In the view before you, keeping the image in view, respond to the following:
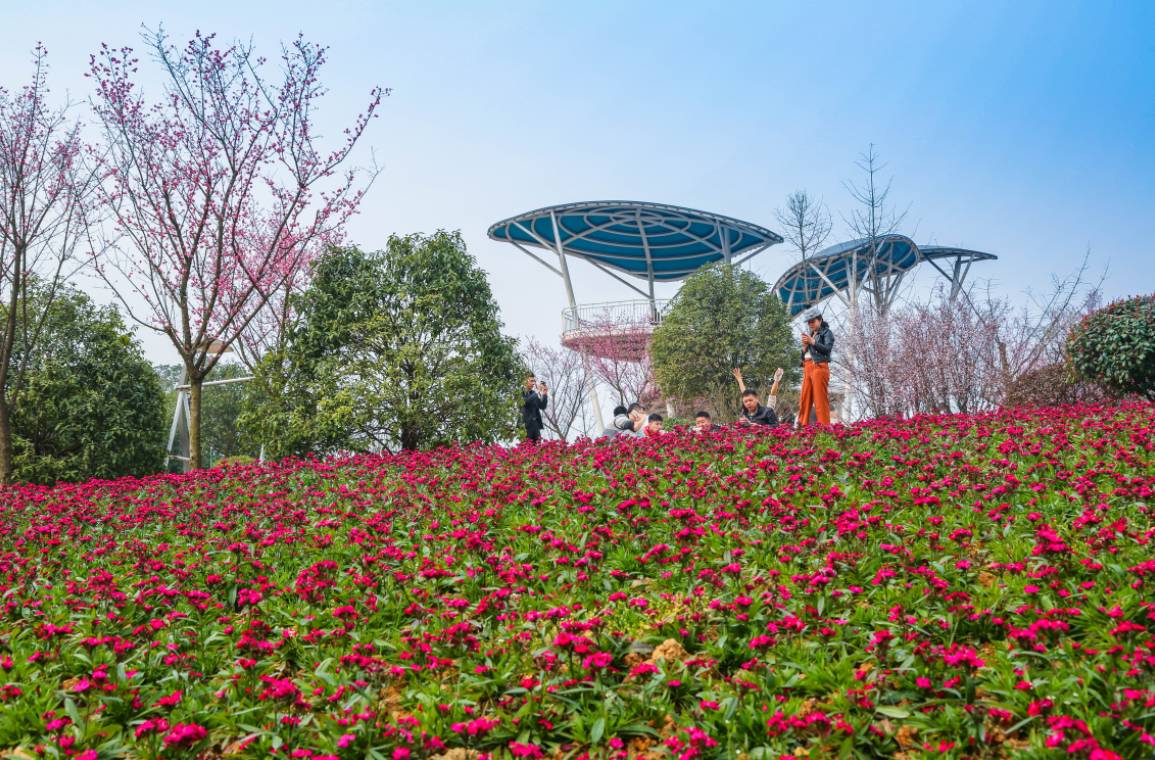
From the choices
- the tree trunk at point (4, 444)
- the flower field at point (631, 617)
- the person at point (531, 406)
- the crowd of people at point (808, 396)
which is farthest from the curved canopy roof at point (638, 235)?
the flower field at point (631, 617)

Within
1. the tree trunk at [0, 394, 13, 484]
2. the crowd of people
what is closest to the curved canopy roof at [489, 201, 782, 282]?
the crowd of people

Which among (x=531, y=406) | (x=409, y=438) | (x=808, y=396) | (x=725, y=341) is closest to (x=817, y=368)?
(x=808, y=396)

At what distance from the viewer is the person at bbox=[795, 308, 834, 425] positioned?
11148mm

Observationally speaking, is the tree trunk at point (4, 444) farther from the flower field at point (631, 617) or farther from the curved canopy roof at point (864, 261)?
the curved canopy roof at point (864, 261)

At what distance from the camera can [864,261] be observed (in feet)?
102

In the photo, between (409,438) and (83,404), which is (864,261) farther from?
(83,404)

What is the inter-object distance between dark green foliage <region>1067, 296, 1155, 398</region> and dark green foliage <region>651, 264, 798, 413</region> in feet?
27.0

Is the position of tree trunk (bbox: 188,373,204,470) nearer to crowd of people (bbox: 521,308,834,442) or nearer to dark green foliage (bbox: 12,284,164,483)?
dark green foliage (bbox: 12,284,164,483)

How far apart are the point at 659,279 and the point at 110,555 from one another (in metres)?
33.9

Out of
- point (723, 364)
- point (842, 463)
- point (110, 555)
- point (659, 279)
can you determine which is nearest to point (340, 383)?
point (110, 555)

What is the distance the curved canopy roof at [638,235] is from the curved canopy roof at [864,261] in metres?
2.67

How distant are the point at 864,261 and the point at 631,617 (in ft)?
96.5

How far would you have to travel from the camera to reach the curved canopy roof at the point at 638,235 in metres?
32.1

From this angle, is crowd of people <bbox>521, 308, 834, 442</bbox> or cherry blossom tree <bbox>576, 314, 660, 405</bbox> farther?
cherry blossom tree <bbox>576, 314, 660, 405</bbox>
